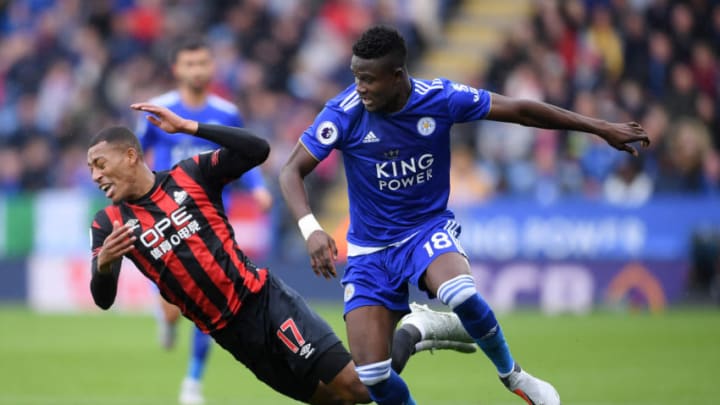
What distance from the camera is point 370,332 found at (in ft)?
24.3

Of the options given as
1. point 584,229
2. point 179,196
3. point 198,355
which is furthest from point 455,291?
point 584,229

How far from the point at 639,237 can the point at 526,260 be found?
1622 millimetres

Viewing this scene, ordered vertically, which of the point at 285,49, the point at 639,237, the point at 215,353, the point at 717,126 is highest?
the point at 285,49

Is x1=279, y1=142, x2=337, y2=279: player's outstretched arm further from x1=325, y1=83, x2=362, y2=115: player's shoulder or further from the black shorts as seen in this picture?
the black shorts

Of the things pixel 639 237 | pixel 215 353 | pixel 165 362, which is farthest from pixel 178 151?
pixel 639 237

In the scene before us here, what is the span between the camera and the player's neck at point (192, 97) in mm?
11047

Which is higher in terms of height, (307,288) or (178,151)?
(178,151)

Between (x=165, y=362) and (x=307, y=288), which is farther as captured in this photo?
(x=307, y=288)

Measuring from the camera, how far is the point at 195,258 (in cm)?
725

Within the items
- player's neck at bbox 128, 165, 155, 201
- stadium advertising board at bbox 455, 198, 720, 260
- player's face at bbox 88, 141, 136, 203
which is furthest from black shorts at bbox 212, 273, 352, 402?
stadium advertising board at bbox 455, 198, 720, 260

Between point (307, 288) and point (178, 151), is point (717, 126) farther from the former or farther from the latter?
point (178, 151)

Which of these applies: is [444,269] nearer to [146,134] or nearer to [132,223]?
[132,223]

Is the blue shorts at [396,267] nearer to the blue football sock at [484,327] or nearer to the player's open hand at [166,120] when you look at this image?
the blue football sock at [484,327]

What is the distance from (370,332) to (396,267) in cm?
44
